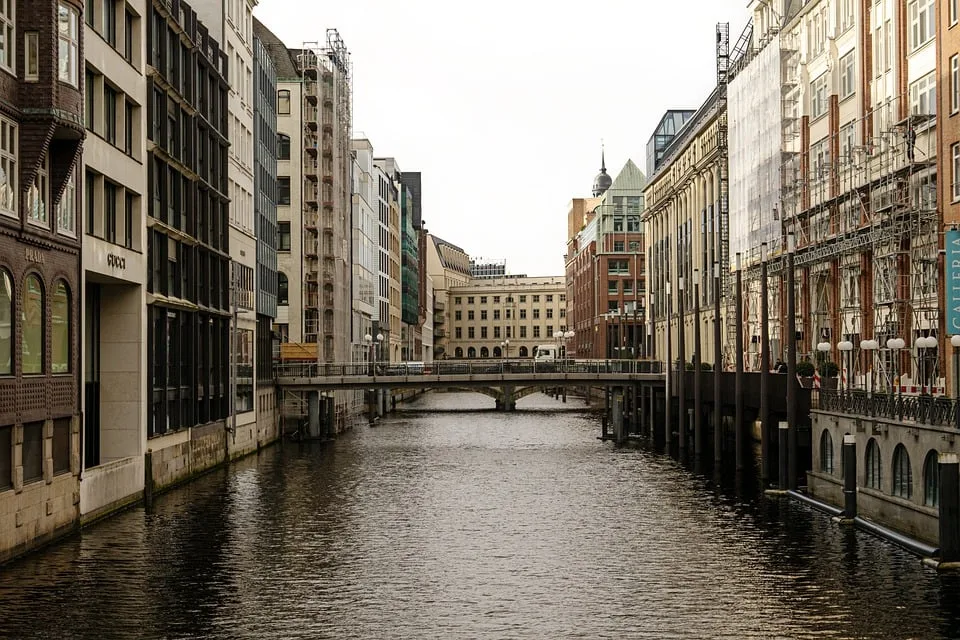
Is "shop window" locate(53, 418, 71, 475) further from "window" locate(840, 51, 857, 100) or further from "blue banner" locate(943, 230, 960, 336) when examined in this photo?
"window" locate(840, 51, 857, 100)

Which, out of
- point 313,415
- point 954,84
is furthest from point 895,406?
point 313,415

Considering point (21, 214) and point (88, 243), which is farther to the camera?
point (88, 243)

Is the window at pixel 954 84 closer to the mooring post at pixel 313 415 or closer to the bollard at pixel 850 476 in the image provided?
the bollard at pixel 850 476

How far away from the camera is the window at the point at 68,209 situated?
39.0m

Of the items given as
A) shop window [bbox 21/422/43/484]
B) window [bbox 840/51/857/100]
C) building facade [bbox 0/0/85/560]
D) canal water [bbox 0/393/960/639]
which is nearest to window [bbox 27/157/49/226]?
building facade [bbox 0/0/85/560]

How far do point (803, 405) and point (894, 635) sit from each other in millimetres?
28315

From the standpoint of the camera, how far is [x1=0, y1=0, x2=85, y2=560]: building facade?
34.0 metres

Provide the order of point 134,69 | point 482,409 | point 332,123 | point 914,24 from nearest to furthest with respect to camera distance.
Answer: point 134,69, point 914,24, point 332,123, point 482,409

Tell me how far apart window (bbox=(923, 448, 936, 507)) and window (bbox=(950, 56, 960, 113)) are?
1747 centimetres

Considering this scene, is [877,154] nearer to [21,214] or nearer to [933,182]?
[933,182]

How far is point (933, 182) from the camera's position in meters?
51.6

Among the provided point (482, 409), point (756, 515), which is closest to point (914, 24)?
point (756, 515)

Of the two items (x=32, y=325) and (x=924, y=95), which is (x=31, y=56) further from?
(x=924, y=95)

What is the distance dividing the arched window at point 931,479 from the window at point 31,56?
1024 inches
